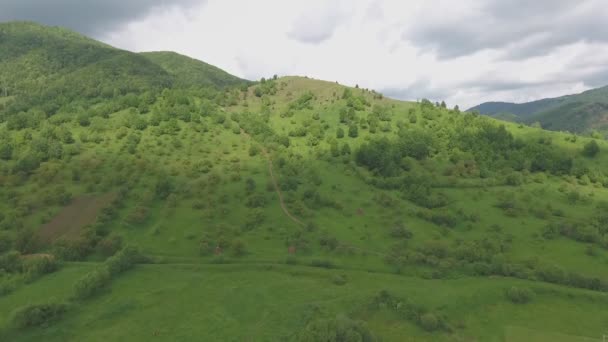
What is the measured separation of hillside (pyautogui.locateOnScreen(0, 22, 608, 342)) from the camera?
208 ft

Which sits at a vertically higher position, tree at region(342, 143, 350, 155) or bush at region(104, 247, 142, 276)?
tree at region(342, 143, 350, 155)

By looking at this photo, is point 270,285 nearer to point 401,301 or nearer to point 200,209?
point 401,301

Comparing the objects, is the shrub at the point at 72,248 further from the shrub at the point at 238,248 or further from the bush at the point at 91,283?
the shrub at the point at 238,248

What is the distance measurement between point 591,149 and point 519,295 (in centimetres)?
15506

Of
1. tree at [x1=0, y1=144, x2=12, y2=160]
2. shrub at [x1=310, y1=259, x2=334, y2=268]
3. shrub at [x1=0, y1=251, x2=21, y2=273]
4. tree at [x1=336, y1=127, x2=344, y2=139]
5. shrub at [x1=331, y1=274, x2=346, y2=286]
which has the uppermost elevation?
tree at [x1=336, y1=127, x2=344, y2=139]

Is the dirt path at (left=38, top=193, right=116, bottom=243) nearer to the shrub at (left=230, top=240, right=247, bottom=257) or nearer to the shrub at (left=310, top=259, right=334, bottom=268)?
the shrub at (left=230, top=240, right=247, bottom=257)

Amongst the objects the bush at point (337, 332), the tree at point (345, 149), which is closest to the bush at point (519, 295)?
the bush at point (337, 332)

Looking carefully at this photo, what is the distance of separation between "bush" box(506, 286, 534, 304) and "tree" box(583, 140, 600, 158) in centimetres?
15191

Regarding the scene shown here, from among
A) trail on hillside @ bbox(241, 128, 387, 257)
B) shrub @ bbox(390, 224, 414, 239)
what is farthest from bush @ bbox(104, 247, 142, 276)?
shrub @ bbox(390, 224, 414, 239)

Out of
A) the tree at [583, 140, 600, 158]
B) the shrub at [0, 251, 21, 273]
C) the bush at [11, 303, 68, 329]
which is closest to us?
the bush at [11, 303, 68, 329]

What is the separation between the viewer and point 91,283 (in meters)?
68.2

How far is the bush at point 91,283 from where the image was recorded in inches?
2625

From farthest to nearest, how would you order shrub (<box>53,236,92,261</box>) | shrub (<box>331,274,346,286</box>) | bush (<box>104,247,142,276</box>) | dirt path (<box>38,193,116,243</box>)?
dirt path (<box>38,193,116,243</box>) < shrub (<box>53,236,92,261</box>) < shrub (<box>331,274,346,286</box>) < bush (<box>104,247,142,276</box>)

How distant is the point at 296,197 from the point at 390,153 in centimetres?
6513
